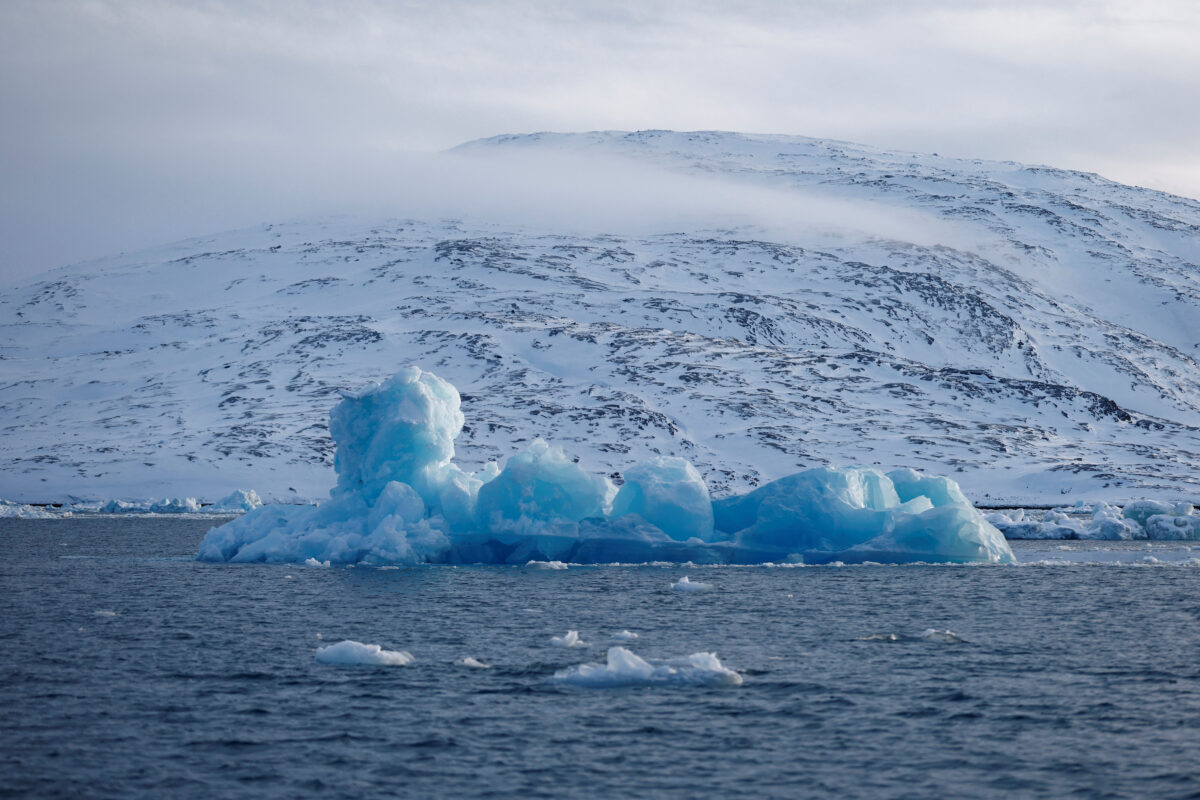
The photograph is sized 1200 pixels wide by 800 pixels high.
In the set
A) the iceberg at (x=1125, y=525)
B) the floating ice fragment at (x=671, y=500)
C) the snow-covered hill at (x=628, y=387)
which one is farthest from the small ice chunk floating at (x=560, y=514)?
the snow-covered hill at (x=628, y=387)

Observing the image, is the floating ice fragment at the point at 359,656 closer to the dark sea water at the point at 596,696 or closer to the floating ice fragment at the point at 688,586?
the dark sea water at the point at 596,696

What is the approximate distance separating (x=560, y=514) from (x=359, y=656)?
87.8 ft

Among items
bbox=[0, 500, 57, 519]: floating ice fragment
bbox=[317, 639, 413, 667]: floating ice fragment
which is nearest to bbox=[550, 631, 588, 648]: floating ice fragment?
bbox=[317, 639, 413, 667]: floating ice fragment

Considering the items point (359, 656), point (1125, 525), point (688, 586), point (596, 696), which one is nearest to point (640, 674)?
point (596, 696)

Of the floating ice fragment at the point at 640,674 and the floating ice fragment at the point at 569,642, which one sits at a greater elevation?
the floating ice fragment at the point at 640,674

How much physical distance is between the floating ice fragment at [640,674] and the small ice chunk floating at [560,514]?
27126 mm

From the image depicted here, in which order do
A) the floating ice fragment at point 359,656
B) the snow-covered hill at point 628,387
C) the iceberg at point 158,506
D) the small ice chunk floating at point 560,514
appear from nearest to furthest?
the floating ice fragment at point 359,656 → the small ice chunk floating at point 560,514 → the iceberg at point 158,506 → the snow-covered hill at point 628,387

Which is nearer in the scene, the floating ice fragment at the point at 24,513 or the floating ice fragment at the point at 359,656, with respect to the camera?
the floating ice fragment at the point at 359,656

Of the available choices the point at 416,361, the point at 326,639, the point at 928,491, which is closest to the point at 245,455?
the point at 416,361

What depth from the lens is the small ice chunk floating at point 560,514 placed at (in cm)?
Answer: 5250

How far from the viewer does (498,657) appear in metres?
28.5

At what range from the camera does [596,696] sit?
23.9 metres

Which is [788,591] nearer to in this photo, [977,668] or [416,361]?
[977,668]

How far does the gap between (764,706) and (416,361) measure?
465ft
